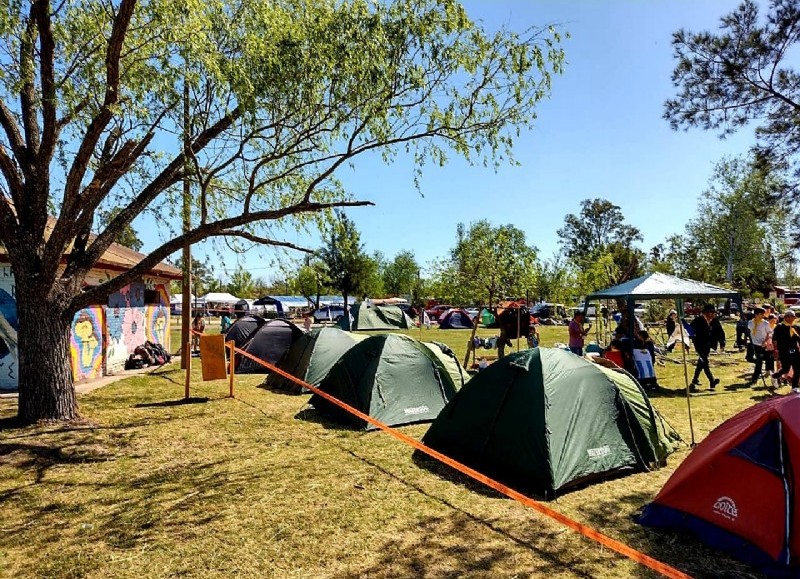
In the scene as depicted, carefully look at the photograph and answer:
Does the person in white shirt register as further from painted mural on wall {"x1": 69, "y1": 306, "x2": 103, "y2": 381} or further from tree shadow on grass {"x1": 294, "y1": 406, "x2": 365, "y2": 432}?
painted mural on wall {"x1": 69, "y1": 306, "x2": 103, "y2": 381}

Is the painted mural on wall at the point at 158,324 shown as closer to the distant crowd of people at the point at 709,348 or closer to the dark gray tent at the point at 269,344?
the dark gray tent at the point at 269,344

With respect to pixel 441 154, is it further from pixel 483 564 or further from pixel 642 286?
pixel 642 286

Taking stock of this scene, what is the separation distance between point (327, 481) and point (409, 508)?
1.24m

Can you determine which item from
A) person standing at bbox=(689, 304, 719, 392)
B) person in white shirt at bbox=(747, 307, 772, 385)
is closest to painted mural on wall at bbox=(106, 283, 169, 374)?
person standing at bbox=(689, 304, 719, 392)

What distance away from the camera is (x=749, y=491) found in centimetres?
434

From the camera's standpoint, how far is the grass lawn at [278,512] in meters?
4.36

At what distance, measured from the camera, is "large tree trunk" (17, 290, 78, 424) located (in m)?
8.00

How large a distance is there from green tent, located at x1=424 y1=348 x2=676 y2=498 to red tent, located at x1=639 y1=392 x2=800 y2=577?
1144 millimetres

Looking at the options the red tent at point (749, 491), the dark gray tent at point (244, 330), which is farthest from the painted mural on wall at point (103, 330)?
the red tent at point (749, 491)

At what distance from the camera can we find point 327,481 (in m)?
6.30

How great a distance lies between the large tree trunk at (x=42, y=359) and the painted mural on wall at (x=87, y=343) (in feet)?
16.8

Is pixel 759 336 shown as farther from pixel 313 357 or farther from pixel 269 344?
pixel 269 344

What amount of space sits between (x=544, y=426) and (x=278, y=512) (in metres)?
2.95

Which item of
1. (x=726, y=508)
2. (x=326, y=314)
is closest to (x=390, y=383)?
(x=726, y=508)
